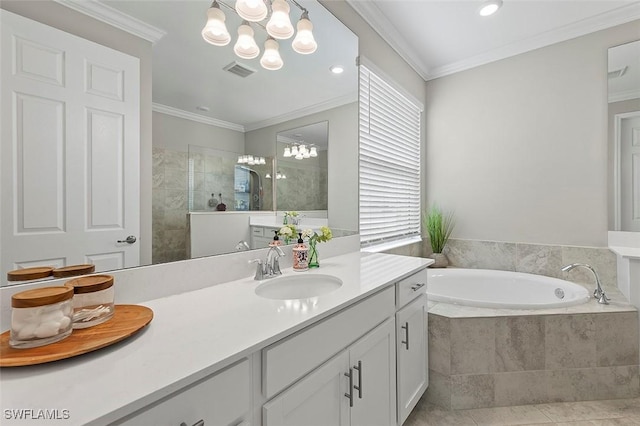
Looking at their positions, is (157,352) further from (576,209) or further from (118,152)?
(576,209)

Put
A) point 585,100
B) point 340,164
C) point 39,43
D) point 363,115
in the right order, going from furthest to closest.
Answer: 1. point 585,100
2. point 363,115
3. point 340,164
4. point 39,43

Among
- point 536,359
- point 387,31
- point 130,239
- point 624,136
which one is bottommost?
point 536,359

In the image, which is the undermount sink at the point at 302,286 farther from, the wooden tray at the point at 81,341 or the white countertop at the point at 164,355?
the wooden tray at the point at 81,341

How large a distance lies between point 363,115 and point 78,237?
73.4 inches

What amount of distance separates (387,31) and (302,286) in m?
2.16

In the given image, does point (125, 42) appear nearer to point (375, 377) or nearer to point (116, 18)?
point (116, 18)

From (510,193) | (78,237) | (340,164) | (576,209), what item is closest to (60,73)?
(78,237)

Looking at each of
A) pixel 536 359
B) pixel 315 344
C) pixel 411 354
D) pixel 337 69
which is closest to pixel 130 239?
pixel 315 344

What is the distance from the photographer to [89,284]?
756 millimetres

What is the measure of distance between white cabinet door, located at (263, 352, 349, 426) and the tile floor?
942mm

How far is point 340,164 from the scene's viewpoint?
2018mm

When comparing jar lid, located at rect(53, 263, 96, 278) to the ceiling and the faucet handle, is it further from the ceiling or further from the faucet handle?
the ceiling

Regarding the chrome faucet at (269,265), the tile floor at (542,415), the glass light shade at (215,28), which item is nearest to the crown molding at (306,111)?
the glass light shade at (215,28)
